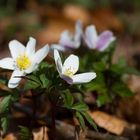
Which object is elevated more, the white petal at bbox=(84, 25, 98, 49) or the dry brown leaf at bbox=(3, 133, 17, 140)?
the white petal at bbox=(84, 25, 98, 49)

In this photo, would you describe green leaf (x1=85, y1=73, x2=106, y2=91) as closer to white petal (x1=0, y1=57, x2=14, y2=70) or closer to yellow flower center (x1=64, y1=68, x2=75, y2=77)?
yellow flower center (x1=64, y1=68, x2=75, y2=77)

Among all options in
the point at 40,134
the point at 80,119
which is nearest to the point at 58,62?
the point at 80,119

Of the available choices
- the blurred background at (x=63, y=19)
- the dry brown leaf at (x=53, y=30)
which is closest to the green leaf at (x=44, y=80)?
the blurred background at (x=63, y=19)

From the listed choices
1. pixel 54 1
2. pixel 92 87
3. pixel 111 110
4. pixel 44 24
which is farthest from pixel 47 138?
pixel 54 1

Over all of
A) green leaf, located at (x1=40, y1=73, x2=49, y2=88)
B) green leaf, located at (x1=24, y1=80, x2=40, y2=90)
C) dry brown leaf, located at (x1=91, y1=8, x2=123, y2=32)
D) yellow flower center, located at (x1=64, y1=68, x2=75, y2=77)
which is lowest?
dry brown leaf, located at (x1=91, y1=8, x2=123, y2=32)

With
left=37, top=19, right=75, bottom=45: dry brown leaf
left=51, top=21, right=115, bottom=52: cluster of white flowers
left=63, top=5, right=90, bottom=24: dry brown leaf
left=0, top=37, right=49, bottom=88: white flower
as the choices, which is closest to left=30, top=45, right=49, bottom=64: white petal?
left=0, top=37, right=49, bottom=88: white flower

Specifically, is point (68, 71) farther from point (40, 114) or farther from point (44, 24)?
point (44, 24)

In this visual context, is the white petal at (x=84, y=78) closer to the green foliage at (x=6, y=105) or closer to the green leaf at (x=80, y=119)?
the green leaf at (x=80, y=119)

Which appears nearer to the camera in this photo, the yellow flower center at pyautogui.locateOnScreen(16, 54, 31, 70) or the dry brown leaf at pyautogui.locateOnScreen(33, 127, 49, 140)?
the yellow flower center at pyautogui.locateOnScreen(16, 54, 31, 70)
